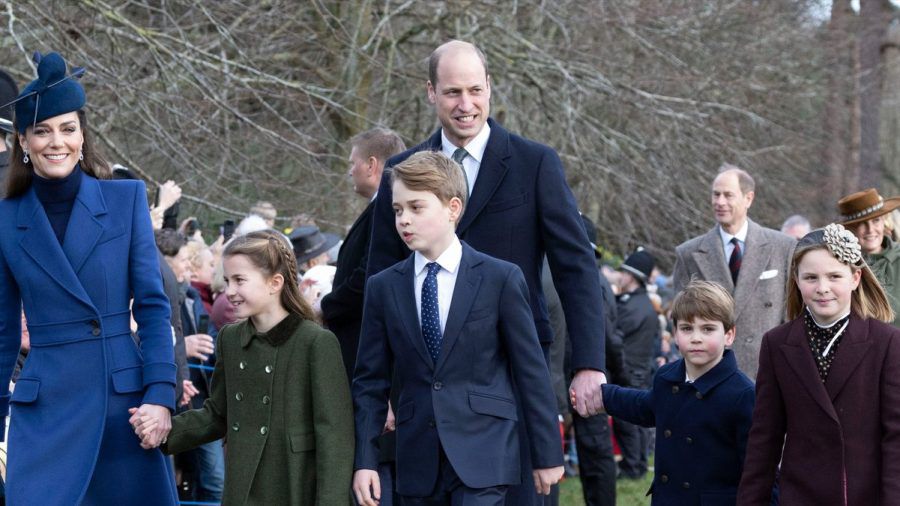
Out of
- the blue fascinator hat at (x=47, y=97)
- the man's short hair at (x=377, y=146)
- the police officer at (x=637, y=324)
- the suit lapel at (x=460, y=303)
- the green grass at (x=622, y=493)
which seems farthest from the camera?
Result: the police officer at (x=637, y=324)

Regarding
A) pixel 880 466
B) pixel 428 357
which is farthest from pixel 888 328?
pixel 428 357

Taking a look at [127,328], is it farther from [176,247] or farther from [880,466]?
[176,247]

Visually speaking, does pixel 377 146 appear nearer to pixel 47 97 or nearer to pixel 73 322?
pixel 47 97

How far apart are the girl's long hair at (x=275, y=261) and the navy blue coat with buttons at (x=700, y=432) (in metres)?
1.29

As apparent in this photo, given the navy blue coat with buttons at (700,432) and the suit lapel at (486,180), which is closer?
the suit lapel at (486,180)

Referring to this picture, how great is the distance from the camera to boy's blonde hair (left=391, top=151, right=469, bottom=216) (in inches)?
197

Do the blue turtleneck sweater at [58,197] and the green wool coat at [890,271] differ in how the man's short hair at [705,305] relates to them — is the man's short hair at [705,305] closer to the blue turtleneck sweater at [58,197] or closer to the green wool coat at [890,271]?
the green wool coat at [890,271]

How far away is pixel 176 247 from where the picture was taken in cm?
866

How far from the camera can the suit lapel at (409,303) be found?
16.4 feet

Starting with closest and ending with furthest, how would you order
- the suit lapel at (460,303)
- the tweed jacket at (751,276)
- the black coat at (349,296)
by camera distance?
the suit lapel at (460,303) → the black coat at (349,296) → the tweed jacket at (751,276)

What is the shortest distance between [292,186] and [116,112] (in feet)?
6.24

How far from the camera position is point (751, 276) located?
27.2 ft

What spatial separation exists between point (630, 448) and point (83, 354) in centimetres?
752

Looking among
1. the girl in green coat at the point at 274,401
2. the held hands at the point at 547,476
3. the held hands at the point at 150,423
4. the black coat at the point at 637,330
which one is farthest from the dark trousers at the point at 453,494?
the black coat at the point at 637,330
